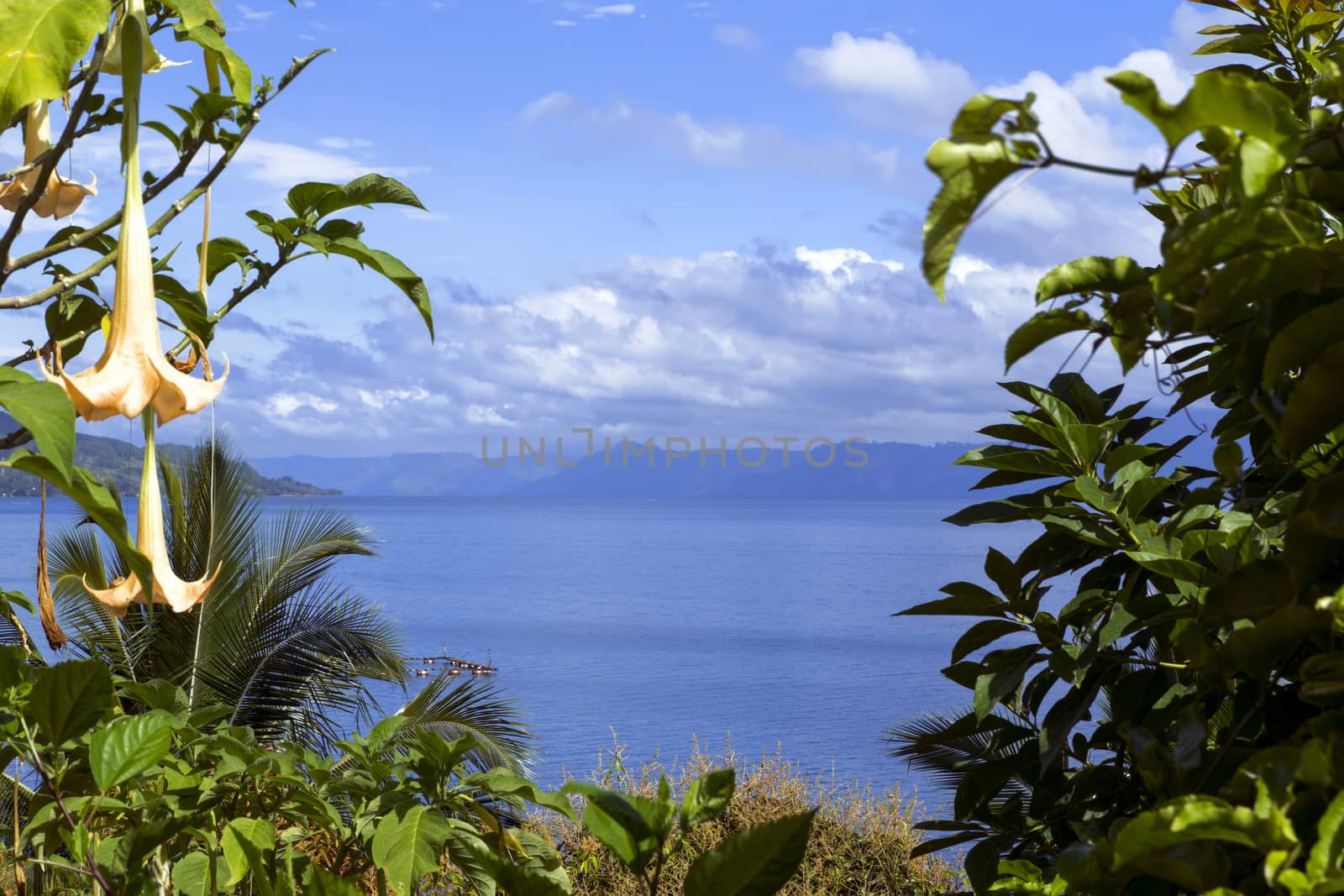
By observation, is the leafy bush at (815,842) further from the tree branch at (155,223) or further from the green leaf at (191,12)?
the green leaf at (191,12)

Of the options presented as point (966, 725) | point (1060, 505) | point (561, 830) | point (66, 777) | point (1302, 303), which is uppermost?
point (1302, 303)

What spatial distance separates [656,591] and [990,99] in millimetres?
53009

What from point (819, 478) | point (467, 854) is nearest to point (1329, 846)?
point (467, 854)

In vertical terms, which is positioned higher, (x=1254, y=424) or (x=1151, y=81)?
(x=1151, y=81)

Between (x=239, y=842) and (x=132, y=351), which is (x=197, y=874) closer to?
(x=239, y=842)

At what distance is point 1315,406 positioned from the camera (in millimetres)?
658

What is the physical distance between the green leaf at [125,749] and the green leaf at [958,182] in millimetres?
963

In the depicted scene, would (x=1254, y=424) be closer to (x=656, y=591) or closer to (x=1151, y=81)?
(x=1151, y=81)

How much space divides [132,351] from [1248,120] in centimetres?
75

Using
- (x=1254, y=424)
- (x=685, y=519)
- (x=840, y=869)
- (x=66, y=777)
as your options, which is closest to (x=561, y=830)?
(x=840, y=869)

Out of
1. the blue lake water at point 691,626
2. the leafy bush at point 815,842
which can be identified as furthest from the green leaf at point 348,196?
the blue lake water at point 691,626

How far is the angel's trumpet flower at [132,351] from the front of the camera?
79 centimetres

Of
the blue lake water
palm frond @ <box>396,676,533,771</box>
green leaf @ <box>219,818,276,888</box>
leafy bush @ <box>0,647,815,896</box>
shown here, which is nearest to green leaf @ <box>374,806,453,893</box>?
leafy bush @ <box>0,647,815,896</box>

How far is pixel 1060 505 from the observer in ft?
4.33
